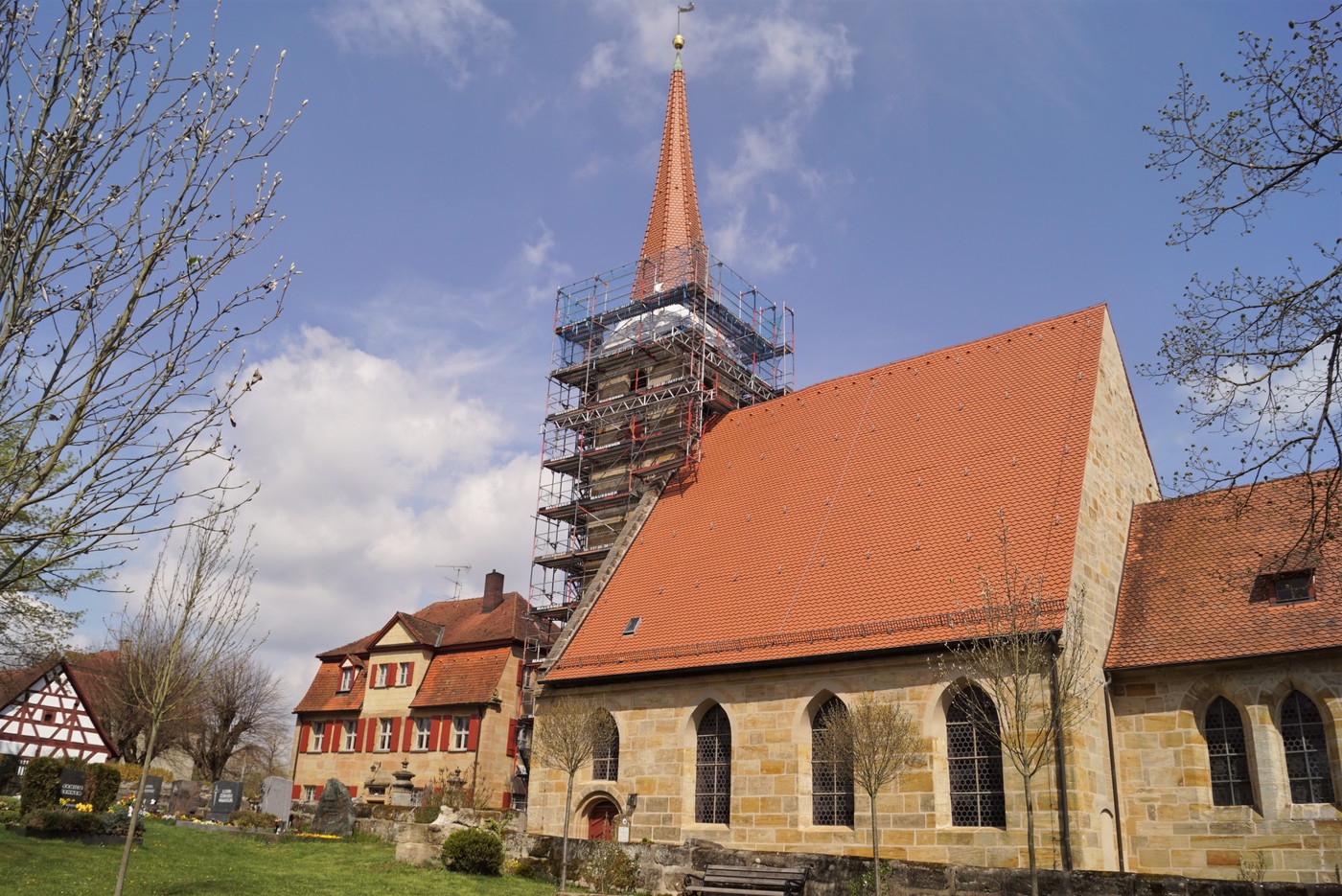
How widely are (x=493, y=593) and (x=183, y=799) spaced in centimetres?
1134

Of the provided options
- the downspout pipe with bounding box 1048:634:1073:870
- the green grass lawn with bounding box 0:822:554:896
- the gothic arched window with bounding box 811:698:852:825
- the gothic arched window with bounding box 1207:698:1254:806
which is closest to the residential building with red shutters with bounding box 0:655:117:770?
the green grass lawn with bounding box 0:822:554:896

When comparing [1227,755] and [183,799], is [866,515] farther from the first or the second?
[183,799]

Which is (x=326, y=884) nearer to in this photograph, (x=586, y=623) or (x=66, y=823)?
(x=66, y=823)

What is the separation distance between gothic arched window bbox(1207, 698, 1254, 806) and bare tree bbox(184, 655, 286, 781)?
3320 centimetres

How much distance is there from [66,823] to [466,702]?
1396 cm

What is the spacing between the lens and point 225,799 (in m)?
23.4

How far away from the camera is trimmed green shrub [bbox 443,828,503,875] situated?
1684cm

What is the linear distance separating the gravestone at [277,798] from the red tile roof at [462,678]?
25.0 ft

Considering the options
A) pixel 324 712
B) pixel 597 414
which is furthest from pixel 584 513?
pixel 324 712

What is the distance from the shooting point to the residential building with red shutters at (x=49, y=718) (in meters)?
34.6

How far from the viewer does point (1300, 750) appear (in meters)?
15.2

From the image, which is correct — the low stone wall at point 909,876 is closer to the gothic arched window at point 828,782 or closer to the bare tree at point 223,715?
the gothic arched window at point 828,782

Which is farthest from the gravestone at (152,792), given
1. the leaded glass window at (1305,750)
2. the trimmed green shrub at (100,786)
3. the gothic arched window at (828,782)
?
the leaded glass window at (1305,750)

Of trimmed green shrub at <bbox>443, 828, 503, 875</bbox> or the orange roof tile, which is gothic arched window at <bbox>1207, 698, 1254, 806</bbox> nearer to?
trimmed green shrub at <bbox>443, 828, 503, 875</bbox>
